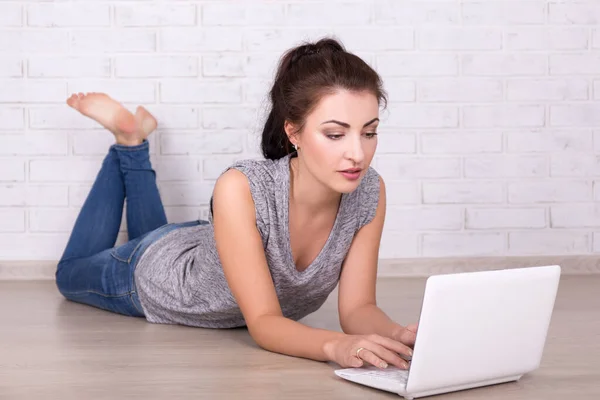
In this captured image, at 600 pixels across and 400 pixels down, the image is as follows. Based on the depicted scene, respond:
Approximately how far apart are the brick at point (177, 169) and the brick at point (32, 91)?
469 millimetres

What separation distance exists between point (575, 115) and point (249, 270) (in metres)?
2.02

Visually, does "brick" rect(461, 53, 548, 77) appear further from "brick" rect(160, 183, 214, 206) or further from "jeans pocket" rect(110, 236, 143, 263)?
"jeans pocket" rect(110, 236, 143, 263)

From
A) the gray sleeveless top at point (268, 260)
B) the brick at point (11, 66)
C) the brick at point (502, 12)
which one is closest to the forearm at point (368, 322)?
the gray sleeveless top at point (268, 260)

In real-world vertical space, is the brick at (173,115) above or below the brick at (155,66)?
below

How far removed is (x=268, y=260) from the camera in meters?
2.25

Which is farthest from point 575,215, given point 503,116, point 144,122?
point 144,122

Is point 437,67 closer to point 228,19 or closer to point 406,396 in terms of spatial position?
point 228,19

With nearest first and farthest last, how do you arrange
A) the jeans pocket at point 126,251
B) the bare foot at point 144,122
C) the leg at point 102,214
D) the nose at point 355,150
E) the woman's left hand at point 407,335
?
the woman's left hand at point 407,335 → the nose at point 355,150 → the jeans pocket at point 126,251 → the leg at point 102,214 → the bare foot at point 144,122

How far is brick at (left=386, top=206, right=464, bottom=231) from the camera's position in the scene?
3594mm

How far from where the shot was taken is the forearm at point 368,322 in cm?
209

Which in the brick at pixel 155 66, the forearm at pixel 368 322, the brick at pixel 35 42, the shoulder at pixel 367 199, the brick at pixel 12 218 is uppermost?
the brick at pixel 35 42

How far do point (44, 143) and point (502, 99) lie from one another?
1844mm

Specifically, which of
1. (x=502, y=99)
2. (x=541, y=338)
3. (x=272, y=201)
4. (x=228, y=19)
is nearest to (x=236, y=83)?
(x=228, y=19)

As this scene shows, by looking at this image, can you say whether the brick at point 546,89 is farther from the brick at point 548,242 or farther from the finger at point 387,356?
the finger at point 387,356
